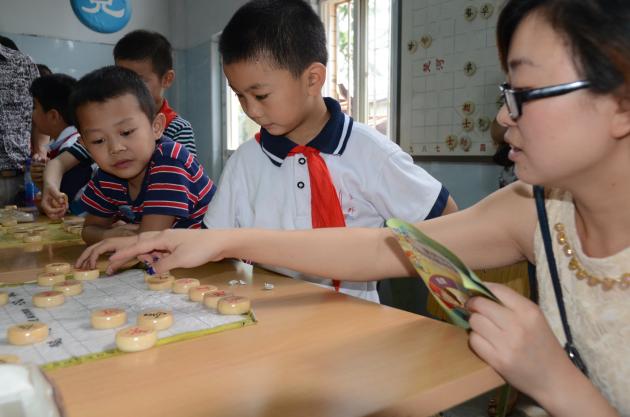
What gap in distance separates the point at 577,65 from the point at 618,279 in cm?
32

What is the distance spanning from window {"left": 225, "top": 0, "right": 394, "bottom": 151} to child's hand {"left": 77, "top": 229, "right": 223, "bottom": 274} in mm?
2284

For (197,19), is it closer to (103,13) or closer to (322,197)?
(103,13)

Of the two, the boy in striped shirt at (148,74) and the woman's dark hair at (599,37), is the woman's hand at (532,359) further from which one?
the boy in striped shirt at (148,74)

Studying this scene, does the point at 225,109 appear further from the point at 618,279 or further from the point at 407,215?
the point at 618,279

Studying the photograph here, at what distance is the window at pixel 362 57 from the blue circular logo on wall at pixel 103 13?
2283 mm

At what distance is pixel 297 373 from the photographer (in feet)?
2.03

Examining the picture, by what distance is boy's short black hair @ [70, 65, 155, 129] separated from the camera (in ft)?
5.10

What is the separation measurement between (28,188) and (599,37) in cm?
300

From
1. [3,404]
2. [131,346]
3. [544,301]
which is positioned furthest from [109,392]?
[544,301]

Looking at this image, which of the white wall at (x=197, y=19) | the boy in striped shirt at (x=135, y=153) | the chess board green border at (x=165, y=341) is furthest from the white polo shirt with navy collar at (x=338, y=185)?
the white wall at (x=197, y=19)

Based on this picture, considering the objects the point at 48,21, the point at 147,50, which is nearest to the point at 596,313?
the point at 147,50

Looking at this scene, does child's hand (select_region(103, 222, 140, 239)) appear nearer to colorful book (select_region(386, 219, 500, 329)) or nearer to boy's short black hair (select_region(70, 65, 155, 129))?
boy's short black hair (select_region(70, 65, 155, 129))

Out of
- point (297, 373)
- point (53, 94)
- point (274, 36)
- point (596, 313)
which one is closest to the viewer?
point (297, 373)

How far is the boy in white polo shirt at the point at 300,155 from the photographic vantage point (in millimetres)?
1330
